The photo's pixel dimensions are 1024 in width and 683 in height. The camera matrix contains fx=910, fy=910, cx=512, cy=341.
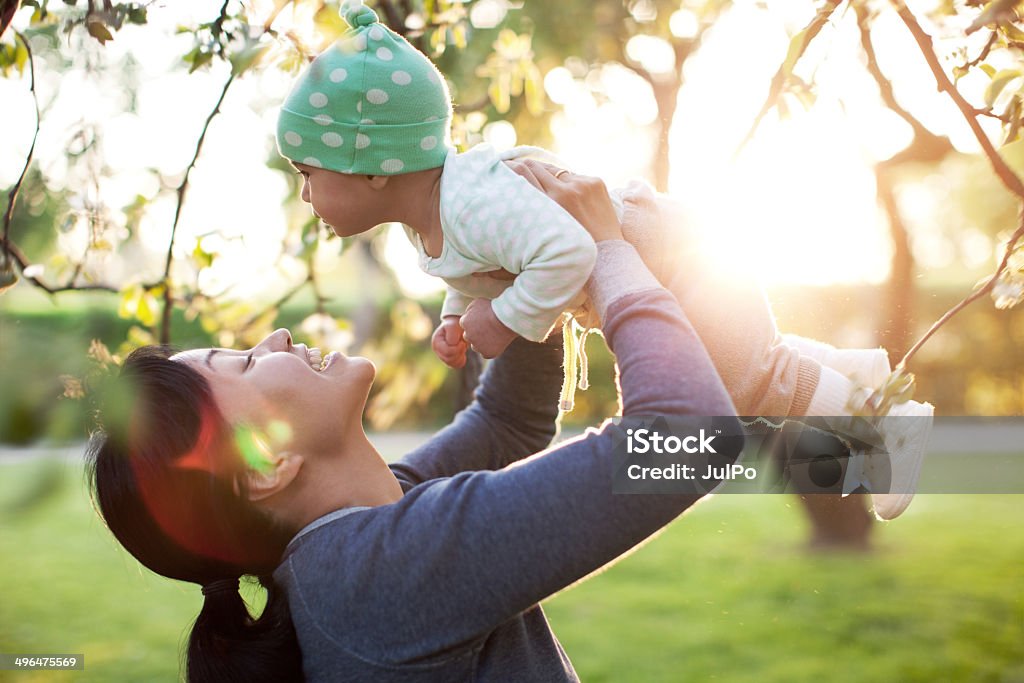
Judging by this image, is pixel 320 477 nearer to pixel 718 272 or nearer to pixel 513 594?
pixel 513 594

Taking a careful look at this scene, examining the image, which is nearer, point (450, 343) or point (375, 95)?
point (375, 95)

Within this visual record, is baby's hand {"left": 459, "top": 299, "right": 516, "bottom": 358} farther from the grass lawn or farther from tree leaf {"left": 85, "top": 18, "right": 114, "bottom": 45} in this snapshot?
the grass lawn

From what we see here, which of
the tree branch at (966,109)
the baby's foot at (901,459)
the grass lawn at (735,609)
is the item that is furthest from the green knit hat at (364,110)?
the grass lawn at (735,609)

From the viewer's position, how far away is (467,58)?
3559 millimetres

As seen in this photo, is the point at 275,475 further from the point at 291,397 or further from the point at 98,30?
the point at 98,30

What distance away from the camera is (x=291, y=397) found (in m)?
1.27

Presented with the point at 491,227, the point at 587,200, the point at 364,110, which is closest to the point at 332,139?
the point at 364,110

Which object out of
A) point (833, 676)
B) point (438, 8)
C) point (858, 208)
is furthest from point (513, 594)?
point (833, 676)

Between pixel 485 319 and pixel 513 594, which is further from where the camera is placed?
pixel 485 319

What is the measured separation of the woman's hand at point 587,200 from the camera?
1.18 m

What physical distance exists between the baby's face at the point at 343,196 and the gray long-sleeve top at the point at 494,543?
→ 43 cm

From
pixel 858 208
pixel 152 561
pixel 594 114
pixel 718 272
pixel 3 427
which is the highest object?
pixel 3 427

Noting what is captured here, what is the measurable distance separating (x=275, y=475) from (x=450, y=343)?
1.14 feet

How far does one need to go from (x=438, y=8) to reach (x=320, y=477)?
45.2 inches
